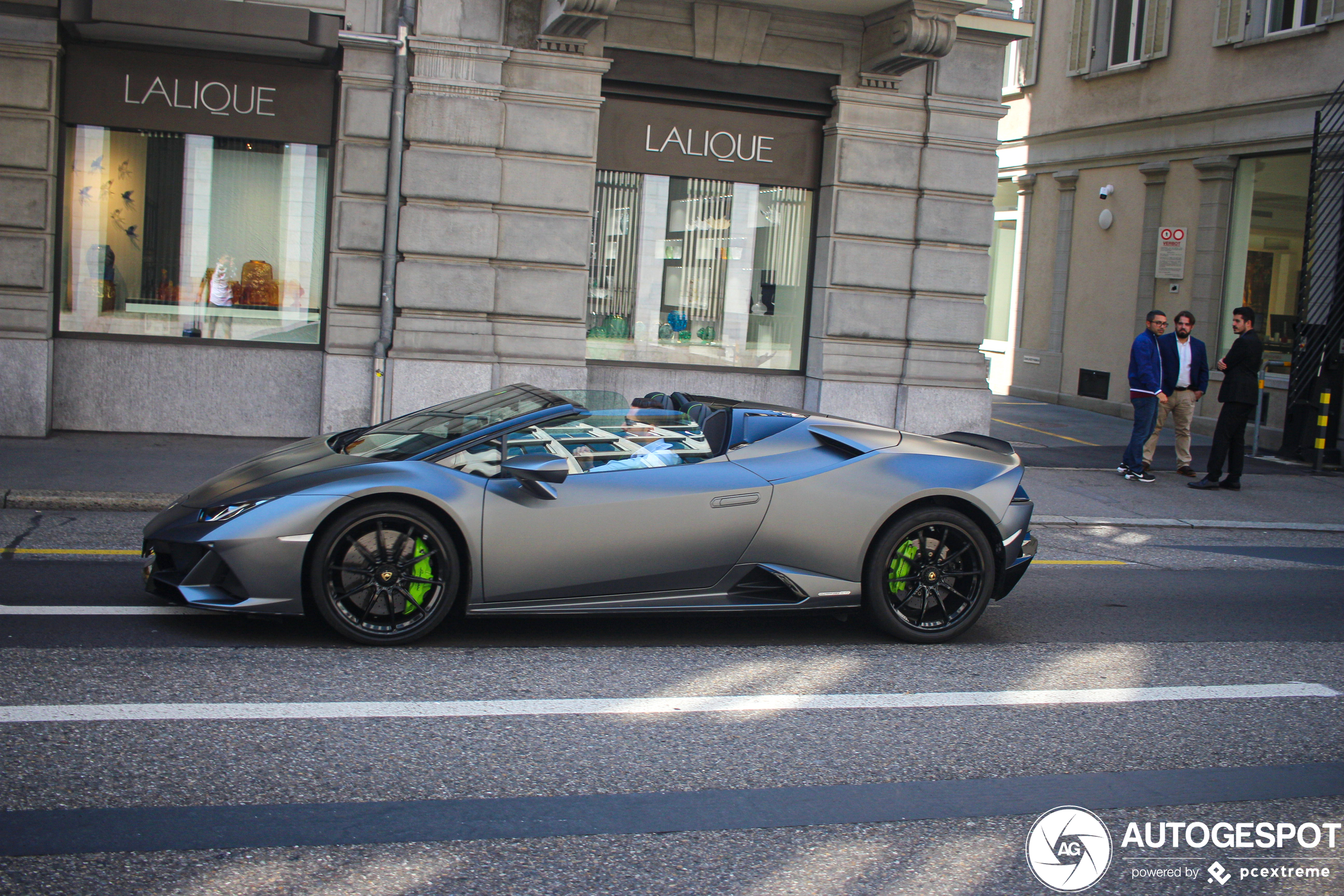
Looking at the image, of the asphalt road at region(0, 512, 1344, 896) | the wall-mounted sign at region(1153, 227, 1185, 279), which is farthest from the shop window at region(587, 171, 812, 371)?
the asphalt road at region(0, 512, 1344, 896)

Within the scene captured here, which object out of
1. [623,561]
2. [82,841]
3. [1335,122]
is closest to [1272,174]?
[1335,122]

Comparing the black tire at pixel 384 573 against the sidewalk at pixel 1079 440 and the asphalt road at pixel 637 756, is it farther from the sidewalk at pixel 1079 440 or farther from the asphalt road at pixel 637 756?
the sidewalk at pixel 1079 440

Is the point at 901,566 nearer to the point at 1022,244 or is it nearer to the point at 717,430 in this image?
the point at 717,430

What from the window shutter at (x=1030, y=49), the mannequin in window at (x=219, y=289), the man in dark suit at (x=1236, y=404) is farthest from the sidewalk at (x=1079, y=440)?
the mannequin in window at (x=219, y=289)

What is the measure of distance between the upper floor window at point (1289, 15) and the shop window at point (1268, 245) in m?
1.75

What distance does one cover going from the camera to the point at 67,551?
7.36 m

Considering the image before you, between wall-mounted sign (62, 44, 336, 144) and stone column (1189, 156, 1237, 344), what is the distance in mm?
12876

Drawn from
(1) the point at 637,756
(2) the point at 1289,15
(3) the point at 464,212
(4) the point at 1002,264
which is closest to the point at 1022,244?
(4) the point at 1002,264

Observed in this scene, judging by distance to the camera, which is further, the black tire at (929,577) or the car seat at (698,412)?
the car seat at (698,412)

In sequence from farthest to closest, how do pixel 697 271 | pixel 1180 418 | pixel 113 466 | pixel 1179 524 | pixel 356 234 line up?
pixel 697 271 < pixel 1180 418 < pixel 356 234 < pixel 1179 524 < pixel 113 466

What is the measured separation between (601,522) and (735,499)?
67cm

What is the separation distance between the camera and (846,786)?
424 cm

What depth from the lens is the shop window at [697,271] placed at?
1350cm

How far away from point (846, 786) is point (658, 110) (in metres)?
10.4
